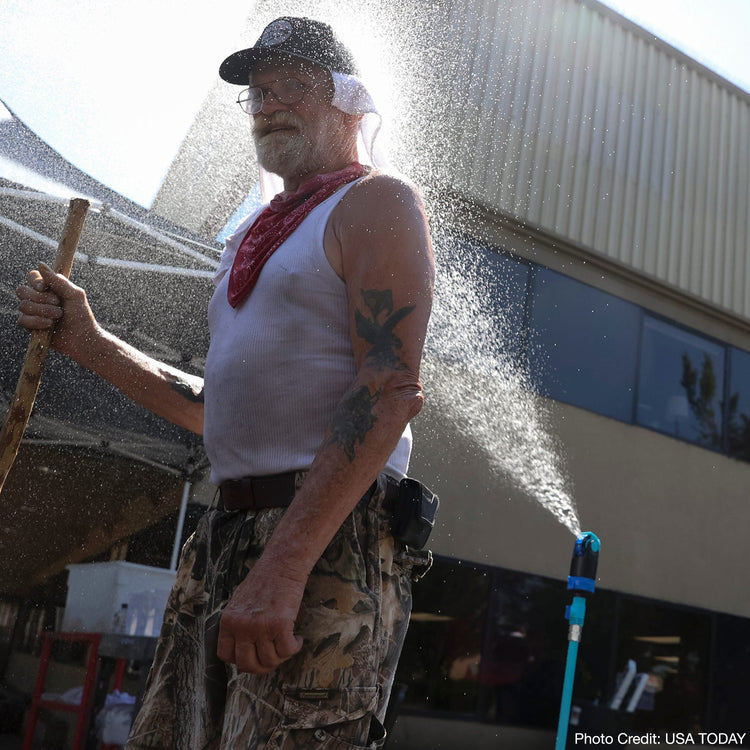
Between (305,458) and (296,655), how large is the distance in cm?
33

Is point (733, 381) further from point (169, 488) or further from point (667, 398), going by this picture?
point (169, 488)

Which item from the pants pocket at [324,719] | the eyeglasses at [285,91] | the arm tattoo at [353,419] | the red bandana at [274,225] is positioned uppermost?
the eyeglasses at [285,91]

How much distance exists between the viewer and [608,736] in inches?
280

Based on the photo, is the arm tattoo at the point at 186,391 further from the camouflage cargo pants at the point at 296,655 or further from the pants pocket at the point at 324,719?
the pants pocket at the point at 324,719

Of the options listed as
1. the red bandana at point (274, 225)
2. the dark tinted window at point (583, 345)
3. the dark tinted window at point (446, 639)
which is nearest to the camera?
the red bandana at point (274, 225)

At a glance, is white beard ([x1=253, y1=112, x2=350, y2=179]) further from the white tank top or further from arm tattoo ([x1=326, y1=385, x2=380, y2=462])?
arm tattoo ([x1=326, y1=385, x2=380, y2=462])

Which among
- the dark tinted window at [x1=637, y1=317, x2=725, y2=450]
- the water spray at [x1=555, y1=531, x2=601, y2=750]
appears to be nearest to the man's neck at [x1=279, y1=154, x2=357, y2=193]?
the water spray at [x1=555, y1=531, x2=601, y2=750]

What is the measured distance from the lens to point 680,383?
10.2m

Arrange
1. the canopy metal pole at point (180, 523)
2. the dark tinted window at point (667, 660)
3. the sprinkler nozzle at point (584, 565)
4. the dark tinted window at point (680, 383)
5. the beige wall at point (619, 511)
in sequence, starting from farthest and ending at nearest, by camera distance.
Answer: the dark tinted window at point (680, 383) < the dark tinted window at point (667, 660) < the beige wall at point (619, 511) < the canopy metal pole at point (180, 523) < the sprinkler nozzle at point (584, 565)

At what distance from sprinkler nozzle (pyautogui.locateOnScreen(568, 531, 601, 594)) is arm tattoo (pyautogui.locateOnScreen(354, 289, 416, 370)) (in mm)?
2439

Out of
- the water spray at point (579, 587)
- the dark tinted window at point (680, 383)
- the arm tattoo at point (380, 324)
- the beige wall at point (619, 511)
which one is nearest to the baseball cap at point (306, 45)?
the arm tattoo at point (380, 324)

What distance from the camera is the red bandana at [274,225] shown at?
1.73m

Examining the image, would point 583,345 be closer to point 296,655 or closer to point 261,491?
point 261,491

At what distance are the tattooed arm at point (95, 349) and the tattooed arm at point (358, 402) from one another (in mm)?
614
